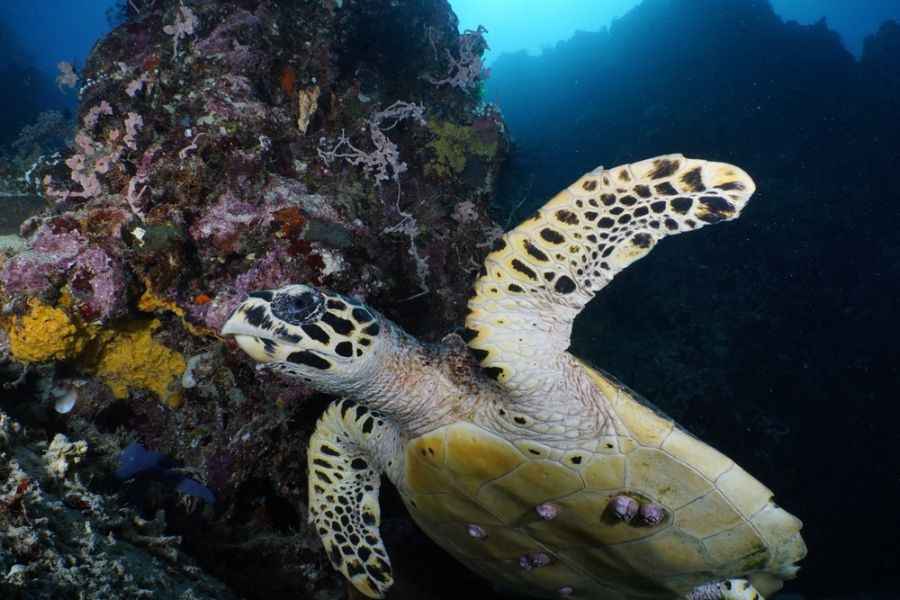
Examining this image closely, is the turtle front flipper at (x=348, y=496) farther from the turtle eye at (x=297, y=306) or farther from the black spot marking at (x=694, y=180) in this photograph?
the black spot marking at (x=694, y=180)

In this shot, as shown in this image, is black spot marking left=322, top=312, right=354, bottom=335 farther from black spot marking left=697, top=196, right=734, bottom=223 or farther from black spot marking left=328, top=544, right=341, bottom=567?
black spot marking left=328, top=544, right=341, bottom=567

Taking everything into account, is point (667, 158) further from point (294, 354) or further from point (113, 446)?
point (113, 446)

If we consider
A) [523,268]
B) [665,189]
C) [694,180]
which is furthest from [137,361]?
[694,180]

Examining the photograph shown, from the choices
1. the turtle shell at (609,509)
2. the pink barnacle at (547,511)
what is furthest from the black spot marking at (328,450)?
the pink barnacle at (547,511)

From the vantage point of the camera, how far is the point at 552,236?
214cm

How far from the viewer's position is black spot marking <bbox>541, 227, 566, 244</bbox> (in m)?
2.13

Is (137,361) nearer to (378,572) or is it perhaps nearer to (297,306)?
(297,306)

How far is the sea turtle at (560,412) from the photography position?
203 centimetres

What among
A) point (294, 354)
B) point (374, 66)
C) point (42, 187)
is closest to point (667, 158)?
point (294, 354)

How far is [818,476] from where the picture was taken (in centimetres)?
848

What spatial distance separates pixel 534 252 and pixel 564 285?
0.21 m

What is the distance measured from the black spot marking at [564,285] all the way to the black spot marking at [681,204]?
0.55 m

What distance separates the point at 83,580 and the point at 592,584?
2633 millimetres

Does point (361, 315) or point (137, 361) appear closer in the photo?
point (361, 315)
